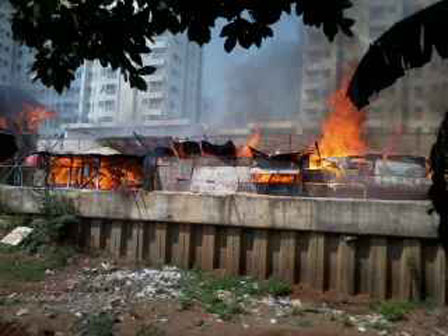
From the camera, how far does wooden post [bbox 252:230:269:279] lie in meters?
12.0

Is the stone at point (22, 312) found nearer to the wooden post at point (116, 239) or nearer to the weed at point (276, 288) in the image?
the wooden post at point (116, 239)

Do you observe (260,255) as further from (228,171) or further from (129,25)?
(129,25)

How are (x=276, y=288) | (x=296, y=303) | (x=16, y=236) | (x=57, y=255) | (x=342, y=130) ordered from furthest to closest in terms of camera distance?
(x=342, y=130) < (x=16, y=236) < (x=57, y=255) < (x=276, y=288) < (x=296, y=303)

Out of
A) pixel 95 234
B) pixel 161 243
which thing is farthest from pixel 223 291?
pixel 95 234

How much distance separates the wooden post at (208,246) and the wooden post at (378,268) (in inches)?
156

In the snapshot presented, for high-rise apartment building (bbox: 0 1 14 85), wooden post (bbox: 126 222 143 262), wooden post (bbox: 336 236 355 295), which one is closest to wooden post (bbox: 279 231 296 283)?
wooden post (bbox: 336 236 355 295)

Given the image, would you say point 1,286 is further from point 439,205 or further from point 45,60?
point 439,205

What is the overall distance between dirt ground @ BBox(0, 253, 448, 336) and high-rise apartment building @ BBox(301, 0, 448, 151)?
84.6 ft

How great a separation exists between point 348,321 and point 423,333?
1.47 meters

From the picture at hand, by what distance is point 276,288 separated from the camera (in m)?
11.4

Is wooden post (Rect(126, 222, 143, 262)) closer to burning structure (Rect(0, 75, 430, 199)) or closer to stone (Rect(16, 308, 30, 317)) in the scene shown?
burning structure (Rect(0, 75, 430, 199))

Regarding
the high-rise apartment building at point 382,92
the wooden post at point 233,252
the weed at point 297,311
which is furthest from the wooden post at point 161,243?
the high-rise apartment building at point 382,92

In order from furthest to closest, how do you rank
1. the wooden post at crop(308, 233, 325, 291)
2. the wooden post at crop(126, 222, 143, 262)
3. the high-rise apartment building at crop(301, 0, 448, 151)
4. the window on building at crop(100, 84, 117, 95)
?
the window on building at crop(100, 84, 117, 95)
the high-rise apartment building at crop(301, 0, 448, 151)
the wooden post at crop(126, 222, 143, 262)
the wooden post at crop(308, 233, 325, 291)

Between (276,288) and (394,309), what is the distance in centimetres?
268
